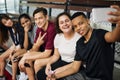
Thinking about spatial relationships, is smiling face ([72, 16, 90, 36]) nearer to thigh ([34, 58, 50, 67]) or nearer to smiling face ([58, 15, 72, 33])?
smiling face ([58, 15, 72, 33])

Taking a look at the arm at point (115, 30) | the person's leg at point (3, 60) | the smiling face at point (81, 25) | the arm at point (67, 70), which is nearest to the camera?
the arm at point (115, 30)

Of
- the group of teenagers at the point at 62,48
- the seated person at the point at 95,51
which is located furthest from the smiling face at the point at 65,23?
the seated person at the point at 95,51

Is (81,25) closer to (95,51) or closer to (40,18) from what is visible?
(95,51)

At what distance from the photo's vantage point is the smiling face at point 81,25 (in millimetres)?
2007

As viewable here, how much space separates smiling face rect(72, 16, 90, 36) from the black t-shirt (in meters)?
0.09

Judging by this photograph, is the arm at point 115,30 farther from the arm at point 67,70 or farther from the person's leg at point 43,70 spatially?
the person's leg at point 43,70

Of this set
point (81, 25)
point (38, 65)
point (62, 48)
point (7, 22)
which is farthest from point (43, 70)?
point (7, 22)

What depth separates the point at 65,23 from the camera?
97.7 inches

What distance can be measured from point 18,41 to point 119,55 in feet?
5.70

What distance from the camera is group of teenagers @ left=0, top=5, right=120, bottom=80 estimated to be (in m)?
1.92

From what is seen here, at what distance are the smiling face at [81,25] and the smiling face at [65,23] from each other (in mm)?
358

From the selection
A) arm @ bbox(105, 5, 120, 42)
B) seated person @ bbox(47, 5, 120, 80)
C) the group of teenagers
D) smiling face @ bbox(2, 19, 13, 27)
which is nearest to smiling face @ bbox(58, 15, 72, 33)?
the group of teenagers

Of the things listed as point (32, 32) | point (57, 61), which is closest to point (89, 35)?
point (57, 61)

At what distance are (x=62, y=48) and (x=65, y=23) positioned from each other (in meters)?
0.29
